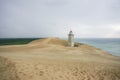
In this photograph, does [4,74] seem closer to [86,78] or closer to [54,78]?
[54,78]

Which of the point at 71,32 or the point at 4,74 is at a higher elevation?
the point at 71,32

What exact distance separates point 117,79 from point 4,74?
28.0 ft

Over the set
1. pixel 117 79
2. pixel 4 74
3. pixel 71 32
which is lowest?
pixel 117 79

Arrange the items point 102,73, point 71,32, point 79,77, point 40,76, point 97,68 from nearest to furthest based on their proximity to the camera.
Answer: point 40,76 → point 79,77 → point 102,73 → point 97,68 → point 71,32

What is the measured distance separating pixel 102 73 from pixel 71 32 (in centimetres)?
1543

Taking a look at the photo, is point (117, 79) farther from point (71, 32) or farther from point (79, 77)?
point (71, 32)

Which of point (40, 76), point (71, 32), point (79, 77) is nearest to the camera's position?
point (40, 76)

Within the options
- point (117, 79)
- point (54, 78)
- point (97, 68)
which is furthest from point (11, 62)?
point (117, 79)

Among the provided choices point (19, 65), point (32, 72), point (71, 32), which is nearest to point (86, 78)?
point (32, 72)

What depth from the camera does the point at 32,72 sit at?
973 centimetres

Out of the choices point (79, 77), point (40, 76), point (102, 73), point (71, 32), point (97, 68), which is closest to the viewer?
point (40, 76)

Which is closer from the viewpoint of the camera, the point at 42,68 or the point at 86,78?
the point at 86,78

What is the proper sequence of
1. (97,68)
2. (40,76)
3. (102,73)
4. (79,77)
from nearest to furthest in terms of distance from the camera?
(40,76) < (79,77) < (102,73) < (97,68)

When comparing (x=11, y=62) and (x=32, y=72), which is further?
(x=11, y=62)
